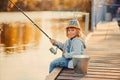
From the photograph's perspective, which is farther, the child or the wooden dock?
the child

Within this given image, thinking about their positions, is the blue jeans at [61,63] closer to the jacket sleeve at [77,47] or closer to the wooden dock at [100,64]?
the wooden dock at [100,64]

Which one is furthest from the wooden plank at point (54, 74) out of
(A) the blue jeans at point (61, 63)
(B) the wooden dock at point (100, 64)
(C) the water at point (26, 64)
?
(C) the water at point (26, 64)

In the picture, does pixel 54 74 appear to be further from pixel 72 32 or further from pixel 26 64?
pixel 26 64

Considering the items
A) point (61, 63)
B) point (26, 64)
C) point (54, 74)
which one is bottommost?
point (26, 64)

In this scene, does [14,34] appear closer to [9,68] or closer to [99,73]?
Result: [9,68]

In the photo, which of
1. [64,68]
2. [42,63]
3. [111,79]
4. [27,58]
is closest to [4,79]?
[42,63]

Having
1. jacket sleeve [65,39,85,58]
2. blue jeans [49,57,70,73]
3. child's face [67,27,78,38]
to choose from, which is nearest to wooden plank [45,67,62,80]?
blue jeans [49,57,70,73]

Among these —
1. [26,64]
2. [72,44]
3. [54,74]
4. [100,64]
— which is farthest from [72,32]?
[26,64]

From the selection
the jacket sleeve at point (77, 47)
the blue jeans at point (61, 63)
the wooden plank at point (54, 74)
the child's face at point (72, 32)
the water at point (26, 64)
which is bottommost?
the water at point (26, 64)

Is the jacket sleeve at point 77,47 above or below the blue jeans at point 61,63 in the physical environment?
above

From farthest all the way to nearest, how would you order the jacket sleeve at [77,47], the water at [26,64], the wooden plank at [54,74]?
the water at [26,64], the jacket sleeve at [77,47], the wooden plank at [54,74]

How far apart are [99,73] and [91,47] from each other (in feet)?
11.5

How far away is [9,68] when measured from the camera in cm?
1123

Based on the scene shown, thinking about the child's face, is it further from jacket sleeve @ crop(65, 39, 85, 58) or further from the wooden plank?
the wooden plank
